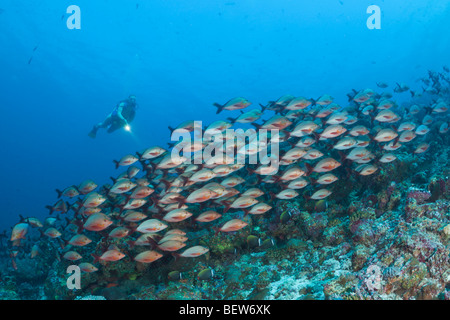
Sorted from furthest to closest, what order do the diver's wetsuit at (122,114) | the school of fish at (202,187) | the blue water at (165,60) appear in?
the blue water at (165,60)
the diver's wetsuit at (122,114)
the school of fish at (202,187)

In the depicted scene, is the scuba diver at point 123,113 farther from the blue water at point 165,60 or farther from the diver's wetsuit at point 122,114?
the blue water at point 165,60

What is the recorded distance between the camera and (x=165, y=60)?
5738cm

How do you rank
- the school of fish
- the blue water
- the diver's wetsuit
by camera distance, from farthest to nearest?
the blue water
the diver's wetsuit
the school of fish

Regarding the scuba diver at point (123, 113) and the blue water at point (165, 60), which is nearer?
the scuba diver at point (123, 113)

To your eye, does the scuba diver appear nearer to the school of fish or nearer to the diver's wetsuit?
the diver's wetsuit

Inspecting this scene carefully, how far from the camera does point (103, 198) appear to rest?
6.34 meters

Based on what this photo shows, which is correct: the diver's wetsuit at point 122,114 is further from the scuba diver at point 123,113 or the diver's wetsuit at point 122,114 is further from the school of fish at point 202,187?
the school of fish at point 202,187

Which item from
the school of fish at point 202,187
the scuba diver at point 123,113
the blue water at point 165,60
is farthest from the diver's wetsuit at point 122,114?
the blue water at point 165,60

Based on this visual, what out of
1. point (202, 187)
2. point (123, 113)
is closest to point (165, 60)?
point (123, 113)

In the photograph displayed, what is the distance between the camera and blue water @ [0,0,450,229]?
4409 cm

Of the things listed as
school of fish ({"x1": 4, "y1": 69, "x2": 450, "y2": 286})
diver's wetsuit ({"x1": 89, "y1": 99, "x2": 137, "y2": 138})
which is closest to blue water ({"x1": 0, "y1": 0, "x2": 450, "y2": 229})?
diver's wetsuit ({"x1": 89, "y1": 99, "x2": 137, "y2": 138})

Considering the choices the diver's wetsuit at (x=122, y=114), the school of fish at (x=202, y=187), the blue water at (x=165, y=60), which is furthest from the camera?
the blue water at (x=165, y=60)

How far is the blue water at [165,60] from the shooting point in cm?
4409
